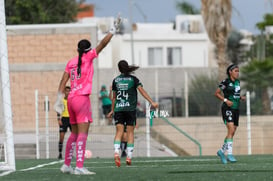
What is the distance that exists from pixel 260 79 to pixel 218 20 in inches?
138

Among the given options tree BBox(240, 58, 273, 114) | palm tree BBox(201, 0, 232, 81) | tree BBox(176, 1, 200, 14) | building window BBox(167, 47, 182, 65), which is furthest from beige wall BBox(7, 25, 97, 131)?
tree BBox(176, 1, 200, 14)

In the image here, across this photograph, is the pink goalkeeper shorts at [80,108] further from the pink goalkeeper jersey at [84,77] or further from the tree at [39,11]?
the tree at [39,11]

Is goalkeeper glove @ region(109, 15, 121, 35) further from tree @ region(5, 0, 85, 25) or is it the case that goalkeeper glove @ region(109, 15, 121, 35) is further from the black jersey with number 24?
tree @ region(5, 0, 85, 25)

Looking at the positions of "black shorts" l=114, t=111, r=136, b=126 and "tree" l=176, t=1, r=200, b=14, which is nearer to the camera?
"black shorts" l=114, t=111, r=136, b=126

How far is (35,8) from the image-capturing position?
2250 inches

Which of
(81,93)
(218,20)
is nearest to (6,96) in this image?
(81,93)

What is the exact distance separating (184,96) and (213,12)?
17.3 feet

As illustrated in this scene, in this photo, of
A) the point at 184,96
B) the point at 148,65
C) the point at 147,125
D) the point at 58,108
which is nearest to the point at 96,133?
the point at 147,125

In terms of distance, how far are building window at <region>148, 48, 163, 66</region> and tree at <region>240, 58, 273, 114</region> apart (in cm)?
2301

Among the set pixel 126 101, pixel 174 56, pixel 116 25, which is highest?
pixel 174 56

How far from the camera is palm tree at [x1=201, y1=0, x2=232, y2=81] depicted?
124 feet

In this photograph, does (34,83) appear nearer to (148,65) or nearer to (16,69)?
(16,69)

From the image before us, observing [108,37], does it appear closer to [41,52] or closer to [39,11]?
[41,52]

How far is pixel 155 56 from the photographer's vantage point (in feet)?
212
